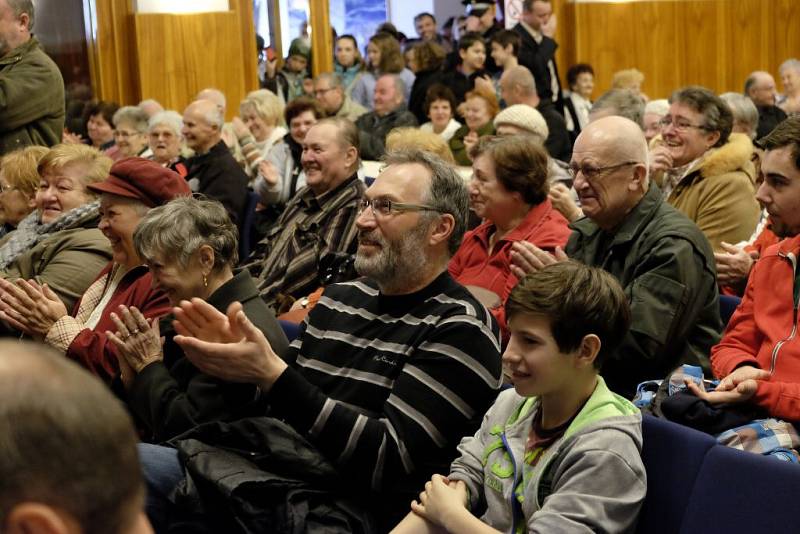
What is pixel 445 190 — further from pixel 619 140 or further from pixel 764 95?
pixel 764 95

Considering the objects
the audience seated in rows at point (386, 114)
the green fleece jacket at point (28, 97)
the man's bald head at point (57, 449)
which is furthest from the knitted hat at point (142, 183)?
the audience seated in rows at point (386, 114)

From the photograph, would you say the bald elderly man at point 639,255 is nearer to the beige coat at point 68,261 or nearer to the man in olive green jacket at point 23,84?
the beige coat at point 68,261

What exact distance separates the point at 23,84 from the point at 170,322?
2.40 meters

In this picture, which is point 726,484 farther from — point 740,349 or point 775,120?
point 775,120

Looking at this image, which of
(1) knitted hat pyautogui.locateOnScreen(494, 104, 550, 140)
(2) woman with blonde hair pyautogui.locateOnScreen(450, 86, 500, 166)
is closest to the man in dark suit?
(2) woman with blonde hair pyautogui.locateOnScreen(450, 86, 500, 166)

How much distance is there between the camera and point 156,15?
402 inches

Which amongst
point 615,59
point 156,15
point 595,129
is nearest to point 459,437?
point 595,129

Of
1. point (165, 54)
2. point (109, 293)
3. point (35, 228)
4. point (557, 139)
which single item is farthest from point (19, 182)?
point (165, 54)

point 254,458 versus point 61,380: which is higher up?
point 61,380

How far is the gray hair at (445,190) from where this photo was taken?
2.74 m

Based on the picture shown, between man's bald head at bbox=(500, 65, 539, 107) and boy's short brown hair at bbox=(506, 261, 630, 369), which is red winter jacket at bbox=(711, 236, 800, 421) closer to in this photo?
boy's short brown hair at bbox=(506, 261, 630, 369)

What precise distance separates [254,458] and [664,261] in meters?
1.22

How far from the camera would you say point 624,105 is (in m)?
5.99

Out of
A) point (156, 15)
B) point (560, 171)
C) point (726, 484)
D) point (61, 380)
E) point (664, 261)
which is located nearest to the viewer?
point (61, 380)
